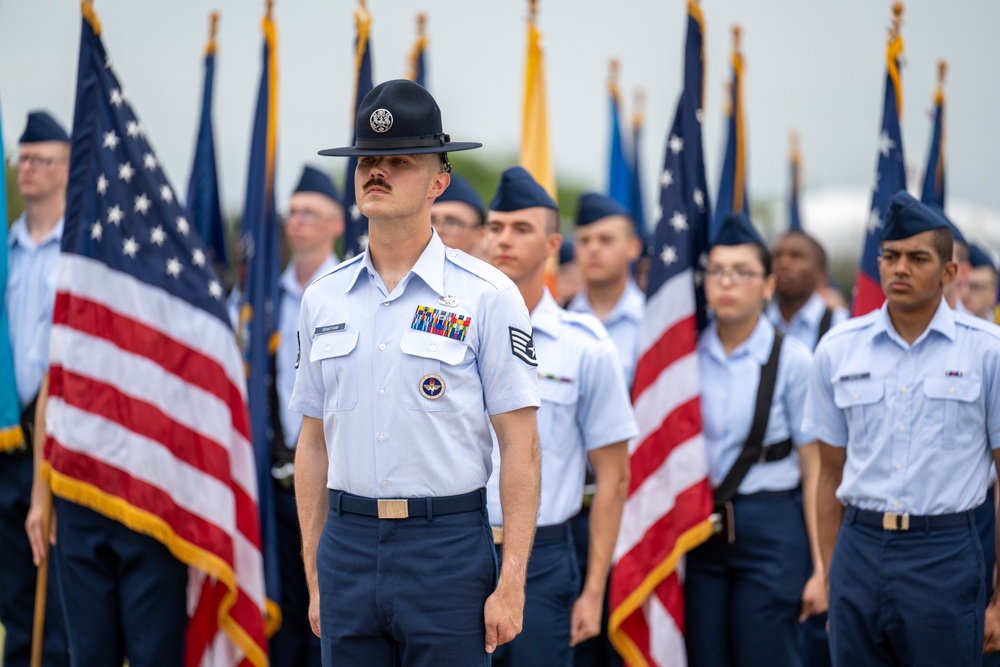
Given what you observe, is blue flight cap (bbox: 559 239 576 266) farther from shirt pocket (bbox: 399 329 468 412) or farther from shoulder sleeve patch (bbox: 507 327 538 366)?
shirt pocket (bbox: 399 329 468 412)

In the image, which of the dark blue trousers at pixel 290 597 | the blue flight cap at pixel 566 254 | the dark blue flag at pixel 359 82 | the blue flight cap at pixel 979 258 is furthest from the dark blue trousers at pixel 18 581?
the blue flight cap at pixel 979 258

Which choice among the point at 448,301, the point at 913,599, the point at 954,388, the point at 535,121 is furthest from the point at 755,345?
the point at 448,301

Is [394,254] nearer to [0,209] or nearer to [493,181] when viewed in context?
[0,209]

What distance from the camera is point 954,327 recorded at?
4.34 meters

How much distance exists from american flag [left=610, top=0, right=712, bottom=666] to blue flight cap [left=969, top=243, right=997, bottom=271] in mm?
2999

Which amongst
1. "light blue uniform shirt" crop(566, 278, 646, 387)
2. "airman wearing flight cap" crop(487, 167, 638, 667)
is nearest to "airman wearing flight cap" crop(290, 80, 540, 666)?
"airman wearing flight cap" crop(487, 167, 638, 667)

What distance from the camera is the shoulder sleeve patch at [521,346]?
10.1 feet

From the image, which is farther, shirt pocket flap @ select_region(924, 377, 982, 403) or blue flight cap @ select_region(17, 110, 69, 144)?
blue flight cap @ select_region(17, 110, 69, 144)

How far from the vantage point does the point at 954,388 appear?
166 inches

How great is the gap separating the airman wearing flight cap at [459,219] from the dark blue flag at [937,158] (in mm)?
2301

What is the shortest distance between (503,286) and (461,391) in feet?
1.04

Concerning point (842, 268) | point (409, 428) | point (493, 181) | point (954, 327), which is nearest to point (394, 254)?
point (409, 428)

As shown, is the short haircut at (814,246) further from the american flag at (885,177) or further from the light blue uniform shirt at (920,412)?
the light blue uniform shirt at (920,412)

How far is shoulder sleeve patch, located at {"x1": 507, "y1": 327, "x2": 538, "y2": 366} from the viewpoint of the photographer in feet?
10.1
